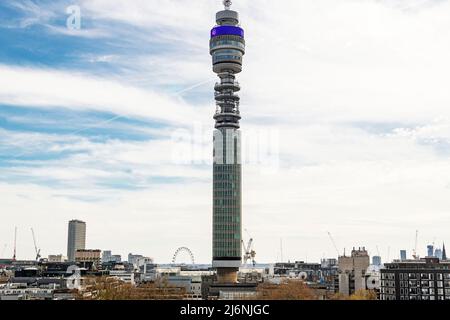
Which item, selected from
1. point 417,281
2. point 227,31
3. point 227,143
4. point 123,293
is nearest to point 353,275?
point 417,281

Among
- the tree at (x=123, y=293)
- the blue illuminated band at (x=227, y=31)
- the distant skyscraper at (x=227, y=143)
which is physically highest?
the blue illuminated band at (x=227, y=31)

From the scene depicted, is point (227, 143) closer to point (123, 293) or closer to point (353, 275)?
point (353, 275)

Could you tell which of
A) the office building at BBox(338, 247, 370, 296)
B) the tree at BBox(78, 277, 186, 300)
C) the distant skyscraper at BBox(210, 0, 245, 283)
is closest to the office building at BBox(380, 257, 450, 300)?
the office building at BBox(338, 247, 370, 296)

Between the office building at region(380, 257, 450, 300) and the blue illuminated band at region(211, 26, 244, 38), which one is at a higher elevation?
the blue illuminated band at region(211, 26, 244, 38)

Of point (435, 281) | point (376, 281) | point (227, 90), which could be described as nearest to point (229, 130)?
point (227, 90)

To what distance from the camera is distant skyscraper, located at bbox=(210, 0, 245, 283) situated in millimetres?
173000

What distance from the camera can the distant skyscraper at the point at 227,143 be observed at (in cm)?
17300

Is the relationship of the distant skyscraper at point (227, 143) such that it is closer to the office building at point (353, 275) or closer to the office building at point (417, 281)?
the office building at point (353, 275)

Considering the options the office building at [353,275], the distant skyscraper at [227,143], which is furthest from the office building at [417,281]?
Answer: the distant skyscraper at [227,143]

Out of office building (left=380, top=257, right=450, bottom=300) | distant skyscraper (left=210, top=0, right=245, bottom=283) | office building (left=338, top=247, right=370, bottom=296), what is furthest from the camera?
distant skyscraper (left=210, top=0, right=245, bottom=283)

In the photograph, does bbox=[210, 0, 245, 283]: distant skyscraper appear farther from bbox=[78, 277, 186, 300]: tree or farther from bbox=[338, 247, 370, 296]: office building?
bbox=[78, 277, 186, 300]: tree
